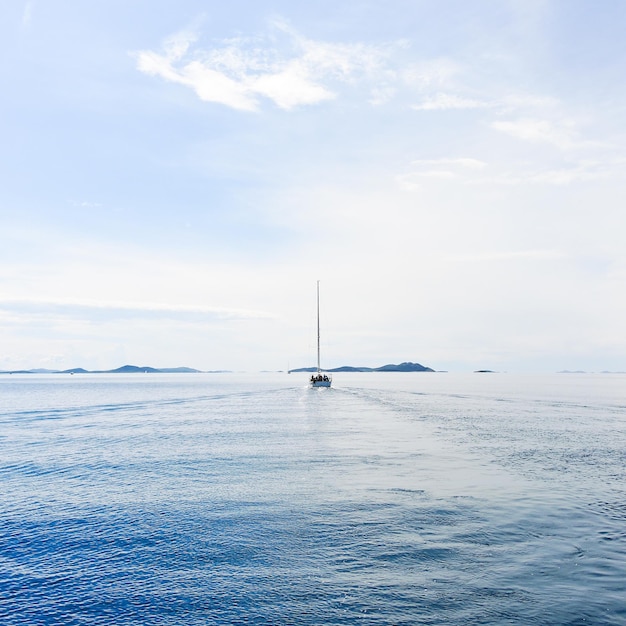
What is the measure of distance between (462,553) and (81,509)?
1882 centimetres

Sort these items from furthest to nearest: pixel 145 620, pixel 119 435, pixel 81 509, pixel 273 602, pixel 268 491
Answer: pixel 119 435
pixel 268 491
pixel 81 509
pixel 273 602
pixel 145 620

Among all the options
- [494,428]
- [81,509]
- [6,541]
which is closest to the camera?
[6,541]

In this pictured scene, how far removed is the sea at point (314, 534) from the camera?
1558 centimetres

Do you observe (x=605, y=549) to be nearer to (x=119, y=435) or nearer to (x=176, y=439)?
(x=176, y=439)

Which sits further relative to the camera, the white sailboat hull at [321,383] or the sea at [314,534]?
the white sailboat hull at [321,383]

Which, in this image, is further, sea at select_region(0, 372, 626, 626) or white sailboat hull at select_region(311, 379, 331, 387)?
white sailboat hull at select_region(311, 379, 331, 387)

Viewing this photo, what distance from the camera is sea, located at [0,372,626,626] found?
613 inches

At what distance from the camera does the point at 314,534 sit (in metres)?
22.2

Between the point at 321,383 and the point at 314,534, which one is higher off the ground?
the point at 314,534

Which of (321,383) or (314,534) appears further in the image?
(321,383)

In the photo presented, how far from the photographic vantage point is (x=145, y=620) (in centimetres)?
1490

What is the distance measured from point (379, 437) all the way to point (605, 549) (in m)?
33.1

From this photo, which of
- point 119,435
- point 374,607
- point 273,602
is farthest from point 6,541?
point 119,435

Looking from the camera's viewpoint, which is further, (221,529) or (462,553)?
(221,529)
